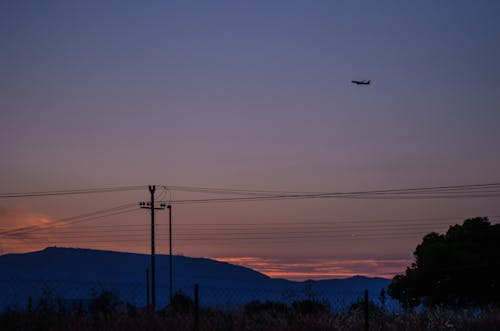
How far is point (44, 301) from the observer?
18.8 meters

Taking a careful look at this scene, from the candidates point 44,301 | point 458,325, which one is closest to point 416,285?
point 458,325

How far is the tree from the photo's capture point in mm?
52219

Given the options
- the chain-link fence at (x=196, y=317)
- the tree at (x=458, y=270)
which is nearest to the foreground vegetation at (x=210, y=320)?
the chain-link fence at (x=196, y=317)

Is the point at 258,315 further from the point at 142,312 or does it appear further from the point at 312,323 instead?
the point at 142,312

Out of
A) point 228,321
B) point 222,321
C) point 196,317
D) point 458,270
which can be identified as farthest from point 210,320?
point 458,270

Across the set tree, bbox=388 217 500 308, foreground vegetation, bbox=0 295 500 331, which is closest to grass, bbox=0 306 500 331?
foreground vegetation, bbox=0 295 500 331

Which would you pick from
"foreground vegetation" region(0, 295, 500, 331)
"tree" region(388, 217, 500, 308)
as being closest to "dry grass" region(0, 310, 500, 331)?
"foreground vegetation" region(0, 295, 500, 331)

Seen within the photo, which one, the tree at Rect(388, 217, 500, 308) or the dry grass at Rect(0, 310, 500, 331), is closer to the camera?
the dry grass at Rect(0, 310, 500, 331)

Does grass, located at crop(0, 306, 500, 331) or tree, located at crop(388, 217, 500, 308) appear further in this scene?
tree, located at crop(388, 217, 500, 308)

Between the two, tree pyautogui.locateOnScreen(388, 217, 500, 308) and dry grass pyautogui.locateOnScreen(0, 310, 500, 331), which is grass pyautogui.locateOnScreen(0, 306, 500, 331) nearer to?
dry grass pyautogui.locateOnScreen(0, 310, 500, 331)

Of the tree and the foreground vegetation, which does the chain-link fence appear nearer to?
the foreground vegetation

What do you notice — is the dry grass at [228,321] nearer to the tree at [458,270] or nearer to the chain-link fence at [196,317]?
the chain-link fence at [196,317]

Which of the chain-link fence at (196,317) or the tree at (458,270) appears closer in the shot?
the chain-link fence at (196,317)

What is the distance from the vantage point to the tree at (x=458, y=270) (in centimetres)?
5222
